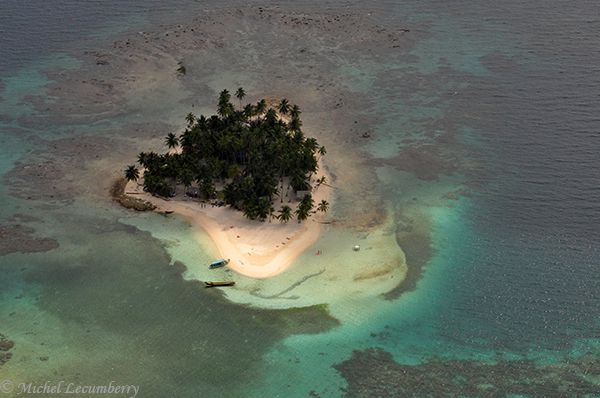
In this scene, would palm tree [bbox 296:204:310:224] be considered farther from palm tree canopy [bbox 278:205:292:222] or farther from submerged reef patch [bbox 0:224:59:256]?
submerged reef patch [bbox 0:224:59:256]

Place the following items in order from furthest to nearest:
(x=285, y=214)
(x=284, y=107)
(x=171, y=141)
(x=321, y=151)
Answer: (x=284, y=107) → (x=321, y=151) → (x=171, y=141) → (x=285, y=214)

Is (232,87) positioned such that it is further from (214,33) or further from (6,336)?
(6,336)

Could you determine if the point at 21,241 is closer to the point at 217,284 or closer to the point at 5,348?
the point at 5,348

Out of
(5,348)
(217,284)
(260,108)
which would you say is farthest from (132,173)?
(5,348)

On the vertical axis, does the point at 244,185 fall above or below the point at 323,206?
above

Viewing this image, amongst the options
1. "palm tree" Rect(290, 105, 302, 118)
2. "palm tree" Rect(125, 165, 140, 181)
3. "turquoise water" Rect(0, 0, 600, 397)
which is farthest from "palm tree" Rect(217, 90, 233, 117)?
"palm tree" Rect(125, 165, 140, 181)

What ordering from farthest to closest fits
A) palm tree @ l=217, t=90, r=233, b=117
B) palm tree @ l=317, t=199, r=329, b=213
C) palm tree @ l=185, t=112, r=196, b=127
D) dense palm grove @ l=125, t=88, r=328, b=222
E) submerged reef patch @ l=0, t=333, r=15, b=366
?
palm tree @ l=185, t=112, r=196, b=127, palm tree @ l=217, t=90, r=233, b=117, palm tree @ l=317, t=199, r=329, b=213, dense palm grove @ l=125, t=88, r=328, b=222, submerged reef patch @ l=0, t=333, r=15, b=366

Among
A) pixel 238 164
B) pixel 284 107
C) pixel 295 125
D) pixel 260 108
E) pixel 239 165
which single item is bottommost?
pixel 239 165
